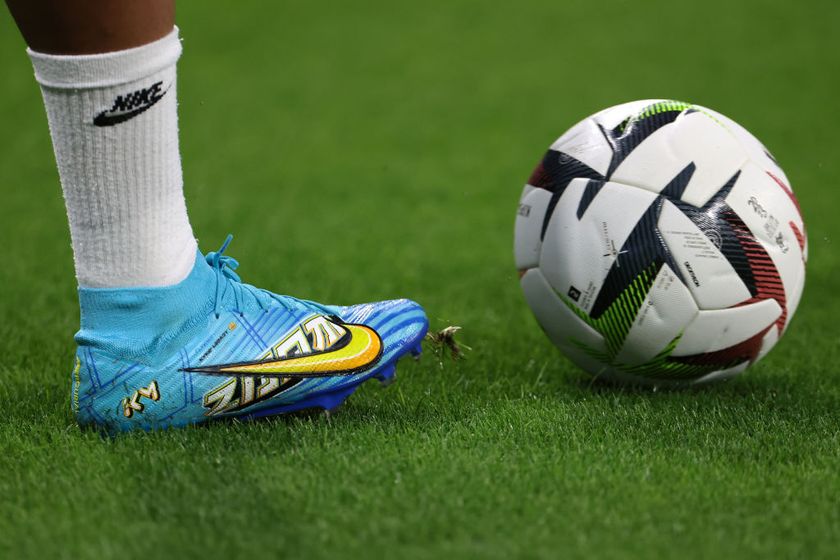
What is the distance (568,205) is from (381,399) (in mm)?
648

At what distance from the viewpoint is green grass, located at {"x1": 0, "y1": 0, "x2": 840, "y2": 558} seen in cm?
175

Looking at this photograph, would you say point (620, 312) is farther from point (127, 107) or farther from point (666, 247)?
point (127, 107)

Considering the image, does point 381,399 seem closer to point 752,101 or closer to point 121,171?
point 121,171

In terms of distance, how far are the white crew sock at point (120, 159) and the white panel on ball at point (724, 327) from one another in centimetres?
118

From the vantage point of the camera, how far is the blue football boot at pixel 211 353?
2.17 m

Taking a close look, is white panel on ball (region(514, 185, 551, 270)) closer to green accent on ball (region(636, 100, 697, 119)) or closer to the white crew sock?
green accent on ball (region(636, 100, 697, 119))

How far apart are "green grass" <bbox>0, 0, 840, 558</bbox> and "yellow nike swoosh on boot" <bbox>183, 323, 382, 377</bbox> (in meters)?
0.11

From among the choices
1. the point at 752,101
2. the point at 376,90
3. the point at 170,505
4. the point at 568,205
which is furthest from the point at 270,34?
the point at 170,505

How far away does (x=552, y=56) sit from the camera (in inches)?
350

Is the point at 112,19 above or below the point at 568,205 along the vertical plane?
above

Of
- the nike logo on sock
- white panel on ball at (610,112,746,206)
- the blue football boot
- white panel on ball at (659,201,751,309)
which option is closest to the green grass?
the blue football boot

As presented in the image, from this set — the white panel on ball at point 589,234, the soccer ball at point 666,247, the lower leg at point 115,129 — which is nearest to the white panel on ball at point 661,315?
the soccer ball at point 666,247

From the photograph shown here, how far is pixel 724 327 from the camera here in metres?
2.50

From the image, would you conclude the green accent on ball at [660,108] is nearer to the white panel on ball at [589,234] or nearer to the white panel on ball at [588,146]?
the white panel on ball at [588,146]
